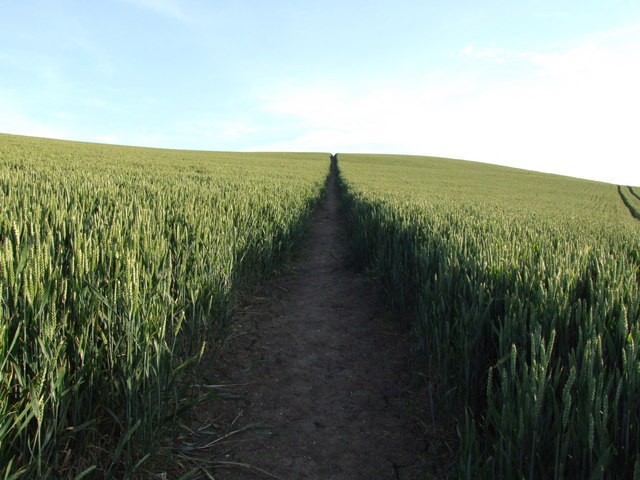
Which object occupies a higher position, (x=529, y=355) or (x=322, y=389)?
(x=529, y=355)

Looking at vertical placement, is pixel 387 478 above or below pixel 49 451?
below

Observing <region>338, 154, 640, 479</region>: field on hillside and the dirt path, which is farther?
the dirt path

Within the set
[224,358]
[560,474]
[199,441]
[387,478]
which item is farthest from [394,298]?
[560,474]

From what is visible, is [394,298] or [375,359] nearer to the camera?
[375,359]

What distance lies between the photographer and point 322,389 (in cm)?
330

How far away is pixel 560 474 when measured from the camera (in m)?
1.24

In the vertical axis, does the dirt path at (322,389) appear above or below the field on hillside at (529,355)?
below

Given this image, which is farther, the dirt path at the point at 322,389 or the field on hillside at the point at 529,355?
the dirt path at the point at 322,389

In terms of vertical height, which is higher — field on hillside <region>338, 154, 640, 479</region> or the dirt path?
field on hillside <region>338, 154, 640, 479</region>

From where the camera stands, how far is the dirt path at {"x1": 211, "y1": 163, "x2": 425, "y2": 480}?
2467mm

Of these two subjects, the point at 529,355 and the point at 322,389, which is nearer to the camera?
the point at 529,355

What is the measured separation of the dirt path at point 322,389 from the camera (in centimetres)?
247

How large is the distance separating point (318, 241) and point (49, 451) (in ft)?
26.6

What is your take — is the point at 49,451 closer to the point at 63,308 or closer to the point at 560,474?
the point at 63,308
